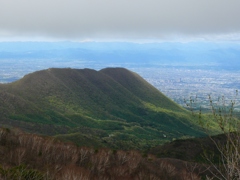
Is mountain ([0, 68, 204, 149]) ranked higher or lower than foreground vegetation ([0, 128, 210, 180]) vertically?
lower

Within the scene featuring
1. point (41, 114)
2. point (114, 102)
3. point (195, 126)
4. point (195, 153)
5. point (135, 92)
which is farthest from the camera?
point (135, 92)

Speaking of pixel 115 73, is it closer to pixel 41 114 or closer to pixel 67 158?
pixel 41 114

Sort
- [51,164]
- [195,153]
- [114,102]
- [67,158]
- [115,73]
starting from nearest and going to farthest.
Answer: [51,164]
[67,158]
[195,153]
[114,102]
[115,73]

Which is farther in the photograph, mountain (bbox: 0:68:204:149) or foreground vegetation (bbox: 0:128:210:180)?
mountain (bbox: 0:68:204:149)

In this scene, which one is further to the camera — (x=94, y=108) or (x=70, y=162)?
(x=94, y=108)

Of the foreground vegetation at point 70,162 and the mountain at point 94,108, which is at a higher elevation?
the foreground vegetation at point 70,162

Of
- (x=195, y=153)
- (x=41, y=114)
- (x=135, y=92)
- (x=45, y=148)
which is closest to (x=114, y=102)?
(x=135, y=92)

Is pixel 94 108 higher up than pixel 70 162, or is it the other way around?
pixel 70 162

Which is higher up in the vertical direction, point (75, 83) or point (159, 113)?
point (75, 83)
